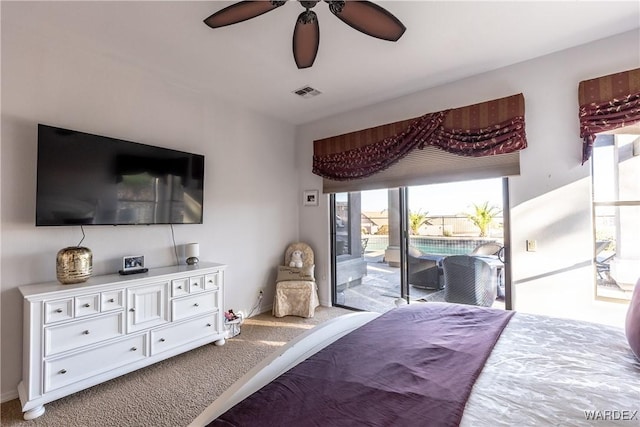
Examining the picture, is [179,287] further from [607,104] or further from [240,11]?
[607,104]

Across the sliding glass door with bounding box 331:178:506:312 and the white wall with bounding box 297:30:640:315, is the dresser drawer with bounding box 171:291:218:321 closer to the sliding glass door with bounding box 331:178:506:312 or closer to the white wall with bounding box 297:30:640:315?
the sliding glass door with bounding box 331:178:506:312

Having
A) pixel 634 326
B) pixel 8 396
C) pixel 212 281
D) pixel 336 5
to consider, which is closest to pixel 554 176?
pixel 634 326

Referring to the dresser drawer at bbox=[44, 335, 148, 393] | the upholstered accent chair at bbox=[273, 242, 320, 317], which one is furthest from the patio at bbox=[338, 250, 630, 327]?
the dresser drawer at bbox=[44, 335, 148, 393]

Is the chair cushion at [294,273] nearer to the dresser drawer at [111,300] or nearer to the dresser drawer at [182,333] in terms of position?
the dresser drawer at [182,333]

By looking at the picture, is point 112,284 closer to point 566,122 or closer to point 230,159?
point 230,159

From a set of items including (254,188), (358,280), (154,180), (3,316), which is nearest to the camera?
(3,316)

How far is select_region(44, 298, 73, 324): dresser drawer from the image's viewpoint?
6.05 feet

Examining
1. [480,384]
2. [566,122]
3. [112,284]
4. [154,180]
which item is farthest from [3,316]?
[566,122]

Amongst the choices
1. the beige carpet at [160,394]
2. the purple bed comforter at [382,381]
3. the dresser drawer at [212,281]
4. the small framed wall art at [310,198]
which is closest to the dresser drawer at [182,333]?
the beige carpet at [160,394]

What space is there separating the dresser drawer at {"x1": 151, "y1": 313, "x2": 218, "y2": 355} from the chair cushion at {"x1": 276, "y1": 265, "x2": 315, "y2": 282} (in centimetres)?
108

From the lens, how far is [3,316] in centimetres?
200

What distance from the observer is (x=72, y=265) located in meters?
2.05

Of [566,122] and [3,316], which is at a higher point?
[566,122]

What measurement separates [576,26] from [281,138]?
3165 mm
